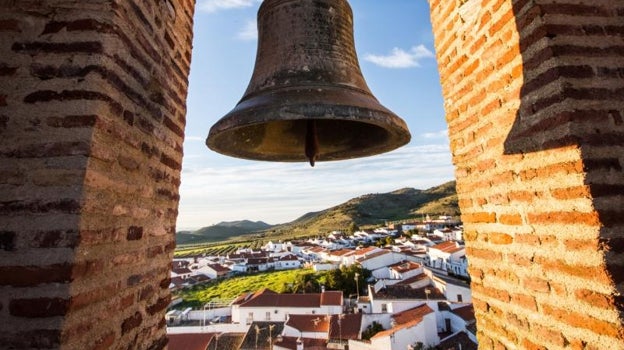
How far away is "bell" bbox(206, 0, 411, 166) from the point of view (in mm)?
1857

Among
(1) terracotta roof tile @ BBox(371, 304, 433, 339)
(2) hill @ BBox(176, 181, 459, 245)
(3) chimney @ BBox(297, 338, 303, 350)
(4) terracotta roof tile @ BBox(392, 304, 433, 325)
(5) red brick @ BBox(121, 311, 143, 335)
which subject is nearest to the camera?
(5) red brick @ BBox(121, 311, 143, 335)

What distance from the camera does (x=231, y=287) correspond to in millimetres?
45531

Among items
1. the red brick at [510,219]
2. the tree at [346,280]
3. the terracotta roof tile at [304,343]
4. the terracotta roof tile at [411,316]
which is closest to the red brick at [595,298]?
the red brick at [510,219]

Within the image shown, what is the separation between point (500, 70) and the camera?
2010 mm

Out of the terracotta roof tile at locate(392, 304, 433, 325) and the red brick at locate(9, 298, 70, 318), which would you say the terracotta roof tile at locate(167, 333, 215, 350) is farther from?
the red brick at locate(9, 298, 70, 318)

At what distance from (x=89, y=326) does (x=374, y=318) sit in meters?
26.8

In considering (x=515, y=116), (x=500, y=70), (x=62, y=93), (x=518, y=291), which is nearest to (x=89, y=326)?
(x=62, y=93)

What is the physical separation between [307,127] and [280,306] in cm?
2853

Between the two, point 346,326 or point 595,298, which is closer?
point 595,298

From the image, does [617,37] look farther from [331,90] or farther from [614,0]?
[331,90]

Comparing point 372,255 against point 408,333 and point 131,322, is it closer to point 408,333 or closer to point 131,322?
point 408,333

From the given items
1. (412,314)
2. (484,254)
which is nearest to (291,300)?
(412,314)

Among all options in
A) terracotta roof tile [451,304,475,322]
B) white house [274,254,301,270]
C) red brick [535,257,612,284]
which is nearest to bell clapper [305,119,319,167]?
red brick [535,257,612,284]

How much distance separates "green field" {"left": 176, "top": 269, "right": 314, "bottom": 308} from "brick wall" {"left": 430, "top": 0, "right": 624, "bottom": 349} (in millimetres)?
38916
